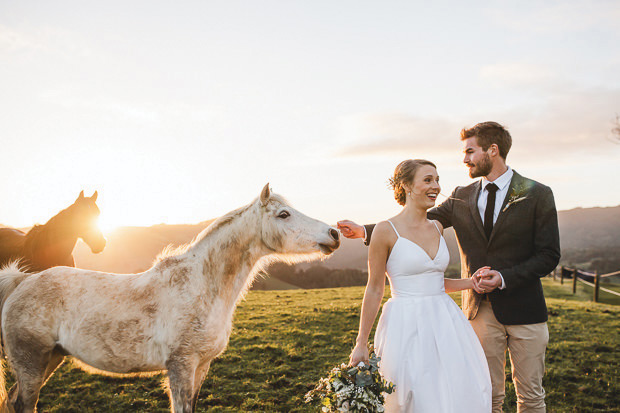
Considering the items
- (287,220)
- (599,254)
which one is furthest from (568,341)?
(599,254)

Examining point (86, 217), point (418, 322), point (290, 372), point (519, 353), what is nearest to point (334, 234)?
point (418, 322)

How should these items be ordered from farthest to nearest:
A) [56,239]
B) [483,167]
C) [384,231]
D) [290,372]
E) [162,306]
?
1. [290,372]
2. [56,239]
3. [483,167]
4. [162,306]
5. [384,231]

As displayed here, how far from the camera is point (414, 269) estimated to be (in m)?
3.54

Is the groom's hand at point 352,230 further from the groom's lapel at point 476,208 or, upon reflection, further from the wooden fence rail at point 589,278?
the wooden fence rail at point 589,278

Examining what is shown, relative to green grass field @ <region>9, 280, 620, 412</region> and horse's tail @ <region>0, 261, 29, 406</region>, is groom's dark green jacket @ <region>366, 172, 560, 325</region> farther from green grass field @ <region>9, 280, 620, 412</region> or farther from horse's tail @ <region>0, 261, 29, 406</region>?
horse's tail @ <region>0, 261, 29, 406</region>

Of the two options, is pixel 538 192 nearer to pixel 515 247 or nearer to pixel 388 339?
pixel 515 247

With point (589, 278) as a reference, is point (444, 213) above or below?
above

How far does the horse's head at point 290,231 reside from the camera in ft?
12.6

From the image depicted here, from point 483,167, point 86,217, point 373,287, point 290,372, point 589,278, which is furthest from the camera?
point 589,278

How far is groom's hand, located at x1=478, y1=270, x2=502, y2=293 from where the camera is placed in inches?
143

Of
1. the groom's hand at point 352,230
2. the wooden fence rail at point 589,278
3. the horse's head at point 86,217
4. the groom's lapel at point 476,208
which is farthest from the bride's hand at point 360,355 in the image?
the wooden fence rail at point 589,278

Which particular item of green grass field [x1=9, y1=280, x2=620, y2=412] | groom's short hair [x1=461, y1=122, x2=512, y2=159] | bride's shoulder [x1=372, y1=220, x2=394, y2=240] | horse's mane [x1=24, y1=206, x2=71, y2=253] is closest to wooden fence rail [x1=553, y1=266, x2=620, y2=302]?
green grass field [x1=9, y1=280, x2=620, y2=412]

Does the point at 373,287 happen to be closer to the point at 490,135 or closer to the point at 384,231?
the point at 384,231

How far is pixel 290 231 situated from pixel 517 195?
2.11 meters
